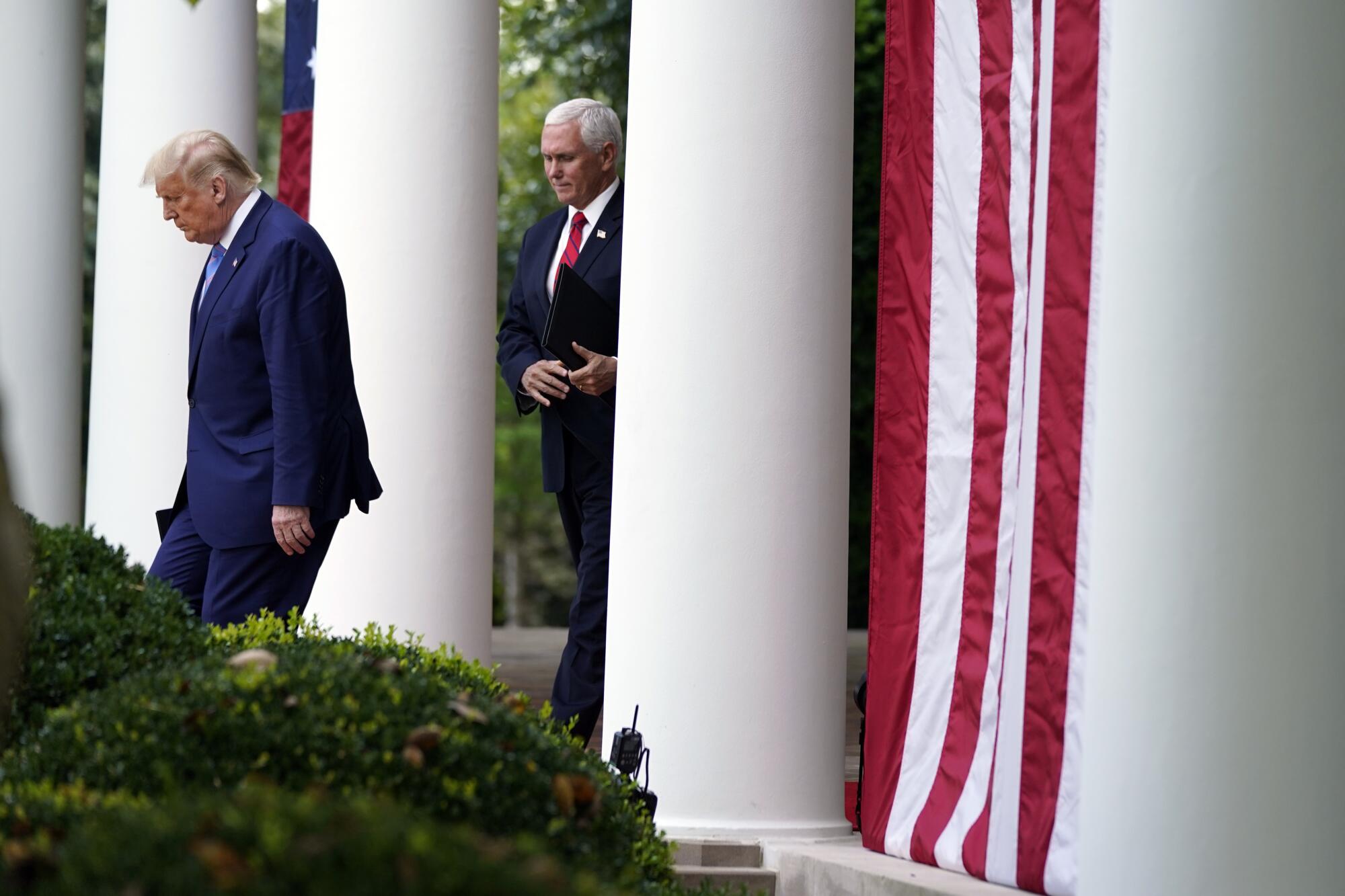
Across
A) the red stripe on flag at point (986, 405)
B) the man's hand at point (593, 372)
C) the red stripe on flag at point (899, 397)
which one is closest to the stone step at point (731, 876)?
the red stripe on flag at point (899, 397)

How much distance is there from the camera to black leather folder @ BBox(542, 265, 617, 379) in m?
8.90

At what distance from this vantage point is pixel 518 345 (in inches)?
383

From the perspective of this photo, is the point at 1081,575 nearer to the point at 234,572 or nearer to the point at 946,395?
the point at 946,395

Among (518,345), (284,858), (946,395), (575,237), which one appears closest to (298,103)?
(518,345)

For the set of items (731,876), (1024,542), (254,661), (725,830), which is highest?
(1024,542)

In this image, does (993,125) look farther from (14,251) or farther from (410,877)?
(14,251)

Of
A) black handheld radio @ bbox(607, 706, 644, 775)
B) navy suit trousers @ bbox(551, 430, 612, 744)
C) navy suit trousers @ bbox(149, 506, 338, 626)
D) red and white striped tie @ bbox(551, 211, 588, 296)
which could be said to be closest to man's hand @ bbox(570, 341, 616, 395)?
navy suit trousers @ bbox(551, 430, 612, 744)

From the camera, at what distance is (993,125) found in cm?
672

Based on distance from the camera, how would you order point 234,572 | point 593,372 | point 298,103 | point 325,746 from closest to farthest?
point 325,746 → point 234,572 → point 593,372 → point 298,103

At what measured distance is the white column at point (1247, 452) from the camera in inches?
187

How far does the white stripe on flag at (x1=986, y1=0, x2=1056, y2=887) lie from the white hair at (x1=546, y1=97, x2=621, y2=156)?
346 cm

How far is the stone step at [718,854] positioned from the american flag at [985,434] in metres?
0.58

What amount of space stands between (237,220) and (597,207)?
2230 mm

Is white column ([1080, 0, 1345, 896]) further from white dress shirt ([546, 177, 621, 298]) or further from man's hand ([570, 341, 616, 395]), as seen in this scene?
white dress shirt ([546, 177, 621, 298])
